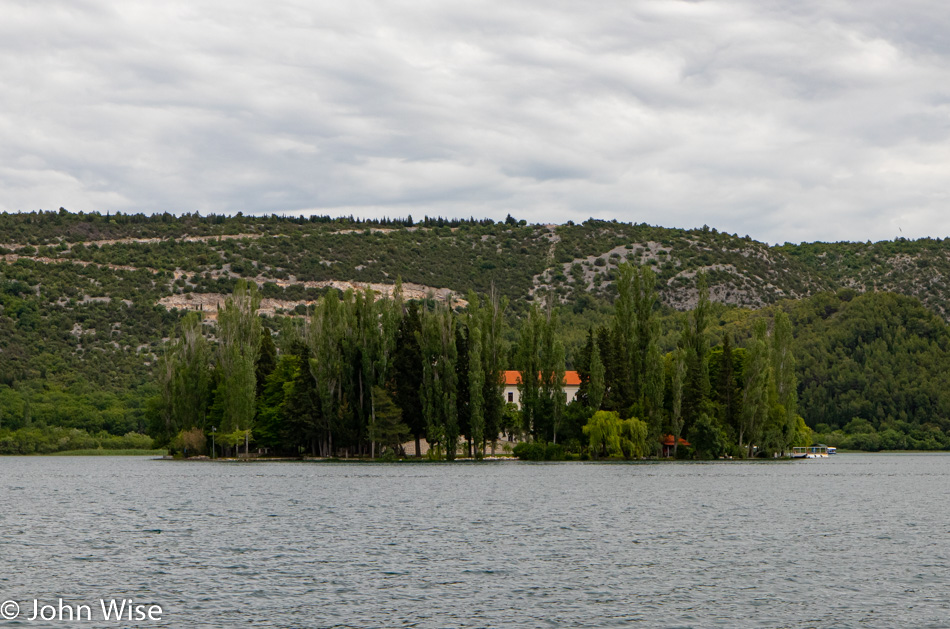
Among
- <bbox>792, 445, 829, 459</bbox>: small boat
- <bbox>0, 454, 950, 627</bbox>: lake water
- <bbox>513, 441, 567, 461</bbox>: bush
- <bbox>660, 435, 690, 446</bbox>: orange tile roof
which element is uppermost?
<bbox>660, 435, 690, 446</bbox>: orange tile roof

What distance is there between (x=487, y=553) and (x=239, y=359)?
2456 inches

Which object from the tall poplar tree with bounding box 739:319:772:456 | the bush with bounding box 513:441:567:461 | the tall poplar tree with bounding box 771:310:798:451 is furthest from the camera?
the tall poplar tree with bounding box 771:310:798:451

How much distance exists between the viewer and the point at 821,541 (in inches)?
1455

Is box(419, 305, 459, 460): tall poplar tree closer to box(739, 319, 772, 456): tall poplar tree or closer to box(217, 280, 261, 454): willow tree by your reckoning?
box(217, 280, 261, 454): willow tree

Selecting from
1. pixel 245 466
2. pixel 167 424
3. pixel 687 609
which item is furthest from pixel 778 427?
pixel 687 609

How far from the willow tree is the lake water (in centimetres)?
2822

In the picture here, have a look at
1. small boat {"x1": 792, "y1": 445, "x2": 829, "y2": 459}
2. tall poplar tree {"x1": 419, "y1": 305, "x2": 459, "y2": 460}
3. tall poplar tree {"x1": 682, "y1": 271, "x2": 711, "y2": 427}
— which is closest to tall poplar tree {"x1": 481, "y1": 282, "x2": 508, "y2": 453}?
tall poplar tree {"x1": 419, "y1": 305, "x2": 459, "y2": 460}

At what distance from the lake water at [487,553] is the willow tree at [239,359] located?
28.2 meters

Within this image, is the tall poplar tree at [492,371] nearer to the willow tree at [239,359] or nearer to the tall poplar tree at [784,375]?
the willow tree at [239,359]

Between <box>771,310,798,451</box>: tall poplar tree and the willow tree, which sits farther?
<box>771,310,798,451</box>: tall poplar tree

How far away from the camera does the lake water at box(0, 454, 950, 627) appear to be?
963 inches

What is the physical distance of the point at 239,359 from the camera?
302ft

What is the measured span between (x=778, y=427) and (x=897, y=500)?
4344 centimetres

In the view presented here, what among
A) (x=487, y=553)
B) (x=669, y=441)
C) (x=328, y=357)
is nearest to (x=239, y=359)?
(x=328, y=357)
